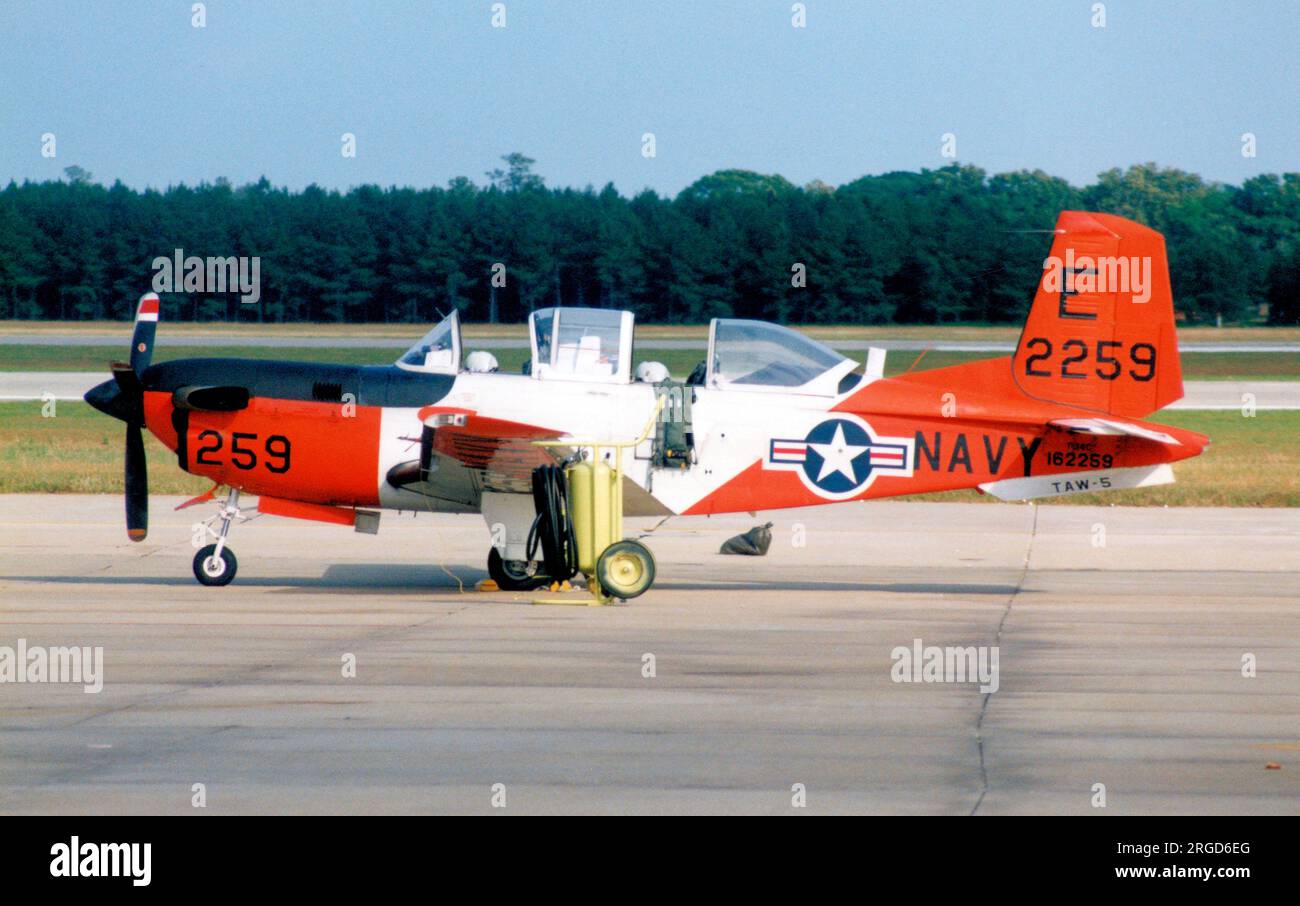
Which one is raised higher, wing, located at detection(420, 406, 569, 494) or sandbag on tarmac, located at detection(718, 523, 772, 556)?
wing, located at detection(420, 406, 569, 494)

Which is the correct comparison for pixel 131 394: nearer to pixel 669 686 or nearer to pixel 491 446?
pixel 491 446

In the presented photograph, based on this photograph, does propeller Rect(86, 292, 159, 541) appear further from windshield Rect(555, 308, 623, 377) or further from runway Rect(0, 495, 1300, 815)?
windshield Rect(555, 308, 623, 377)

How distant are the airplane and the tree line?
47.6m

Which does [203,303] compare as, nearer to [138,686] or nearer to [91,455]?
[91,455]

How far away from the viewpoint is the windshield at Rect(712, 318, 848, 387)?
45.4 ft

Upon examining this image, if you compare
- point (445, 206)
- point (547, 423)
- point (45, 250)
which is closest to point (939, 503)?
point (547, 423)

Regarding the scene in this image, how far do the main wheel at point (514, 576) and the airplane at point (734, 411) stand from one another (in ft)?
1.20

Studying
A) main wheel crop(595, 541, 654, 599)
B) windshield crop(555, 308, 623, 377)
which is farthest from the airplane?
main wheel crop(595, 541, 654, 599)

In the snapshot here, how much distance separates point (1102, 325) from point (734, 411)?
3.34 metres

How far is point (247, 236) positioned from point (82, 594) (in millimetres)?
65979

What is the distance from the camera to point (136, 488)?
14023mm
